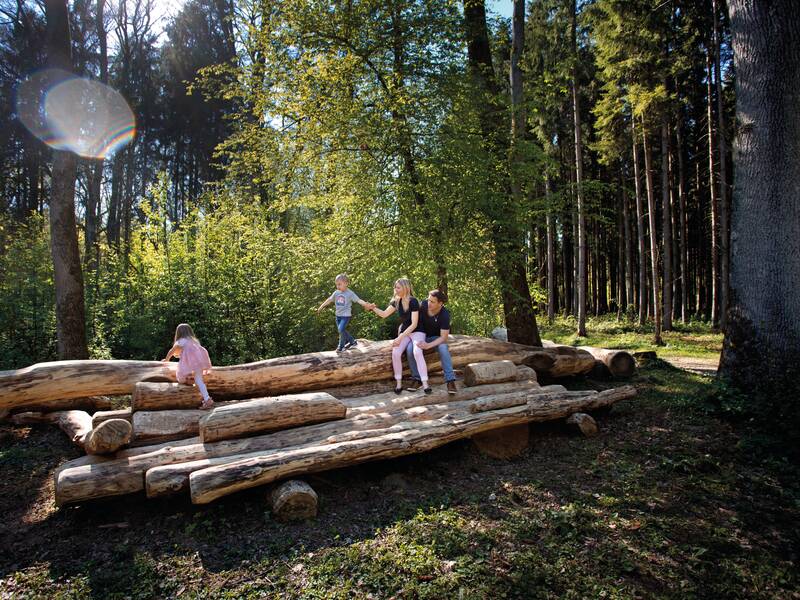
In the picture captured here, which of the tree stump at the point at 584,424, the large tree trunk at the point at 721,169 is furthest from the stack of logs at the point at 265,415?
the large tree trunk at the point at 721,169

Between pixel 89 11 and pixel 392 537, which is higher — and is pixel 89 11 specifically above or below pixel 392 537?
above

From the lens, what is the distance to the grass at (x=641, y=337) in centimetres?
1495

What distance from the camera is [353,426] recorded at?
18.9ft

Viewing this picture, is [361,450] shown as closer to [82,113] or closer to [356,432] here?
[356,432]

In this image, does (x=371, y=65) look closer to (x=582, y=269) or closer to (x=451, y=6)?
(x=451, y=6)

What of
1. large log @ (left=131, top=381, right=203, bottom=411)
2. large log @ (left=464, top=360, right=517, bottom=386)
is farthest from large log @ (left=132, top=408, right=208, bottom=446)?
large log @ (left=464, top=360, right=517, bottom=386)

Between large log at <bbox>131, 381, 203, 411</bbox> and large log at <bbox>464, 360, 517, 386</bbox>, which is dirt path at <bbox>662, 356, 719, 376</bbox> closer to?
large log at <bbox>464, 360, 517, 386</bbox>

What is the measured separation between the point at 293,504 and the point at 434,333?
366 centimetres

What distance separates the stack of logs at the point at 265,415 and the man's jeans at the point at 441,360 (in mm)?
271

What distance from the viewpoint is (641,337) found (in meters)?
18.6

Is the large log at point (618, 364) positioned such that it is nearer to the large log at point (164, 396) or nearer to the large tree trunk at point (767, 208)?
the large tree trunk at point (767, 208)

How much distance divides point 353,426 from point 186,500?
1967 mm

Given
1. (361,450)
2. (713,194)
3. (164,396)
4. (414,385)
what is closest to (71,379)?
(164,396)

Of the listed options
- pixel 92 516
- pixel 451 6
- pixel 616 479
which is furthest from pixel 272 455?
pixel 451 6
